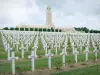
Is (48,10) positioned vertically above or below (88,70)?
above

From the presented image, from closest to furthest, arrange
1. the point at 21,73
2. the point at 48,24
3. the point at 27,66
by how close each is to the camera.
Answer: the point at 21,73 → the point at 27,66 → the point at 48,24

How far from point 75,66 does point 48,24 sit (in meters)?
111

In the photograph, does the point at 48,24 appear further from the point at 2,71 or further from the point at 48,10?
the point at 2,71

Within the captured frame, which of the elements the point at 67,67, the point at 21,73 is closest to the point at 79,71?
the point at 67,67

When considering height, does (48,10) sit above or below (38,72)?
above

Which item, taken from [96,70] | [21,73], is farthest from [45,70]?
[96,70]

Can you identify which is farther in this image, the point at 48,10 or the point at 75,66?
the point at 48,10

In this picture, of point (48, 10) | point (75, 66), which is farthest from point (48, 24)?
point (75, 66)

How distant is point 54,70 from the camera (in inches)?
492

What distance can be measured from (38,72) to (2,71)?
160 cm

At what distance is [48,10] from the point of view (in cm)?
13262

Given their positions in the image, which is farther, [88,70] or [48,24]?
[48,24]

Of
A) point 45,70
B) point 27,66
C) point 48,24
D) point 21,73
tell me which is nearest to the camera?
point 21,73

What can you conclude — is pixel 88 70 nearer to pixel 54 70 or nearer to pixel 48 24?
pixel 54 70
